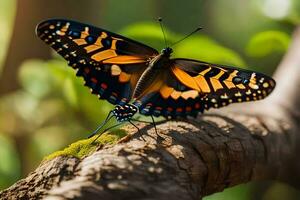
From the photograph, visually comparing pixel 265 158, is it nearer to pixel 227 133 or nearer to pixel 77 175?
pixel 227 133

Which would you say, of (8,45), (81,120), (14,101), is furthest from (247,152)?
(8,45)

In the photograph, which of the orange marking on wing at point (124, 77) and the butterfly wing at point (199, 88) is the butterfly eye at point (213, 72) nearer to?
the butterfly wing at point (199, 88)

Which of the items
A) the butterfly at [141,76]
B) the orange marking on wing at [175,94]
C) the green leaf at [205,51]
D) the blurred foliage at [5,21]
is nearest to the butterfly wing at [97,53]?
the butterfly at [141,76]

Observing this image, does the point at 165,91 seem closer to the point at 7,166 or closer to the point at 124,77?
→ the point at 124,77

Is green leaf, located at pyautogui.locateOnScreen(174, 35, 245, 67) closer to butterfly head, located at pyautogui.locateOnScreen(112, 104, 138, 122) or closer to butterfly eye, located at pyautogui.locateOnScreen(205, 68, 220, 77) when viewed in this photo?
butterfly eye, located at pyautogui.locateOnScreen(205, 68, 220, 77)

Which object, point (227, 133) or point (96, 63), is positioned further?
point (96, 63)

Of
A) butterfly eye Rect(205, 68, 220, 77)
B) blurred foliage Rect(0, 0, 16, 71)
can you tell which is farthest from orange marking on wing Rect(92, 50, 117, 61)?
blurred foliage Rect(0, 0, 16, 71)

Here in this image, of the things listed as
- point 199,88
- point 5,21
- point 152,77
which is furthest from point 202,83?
point 5,21

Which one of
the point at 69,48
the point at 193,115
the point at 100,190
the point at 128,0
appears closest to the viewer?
the point at 100,190
